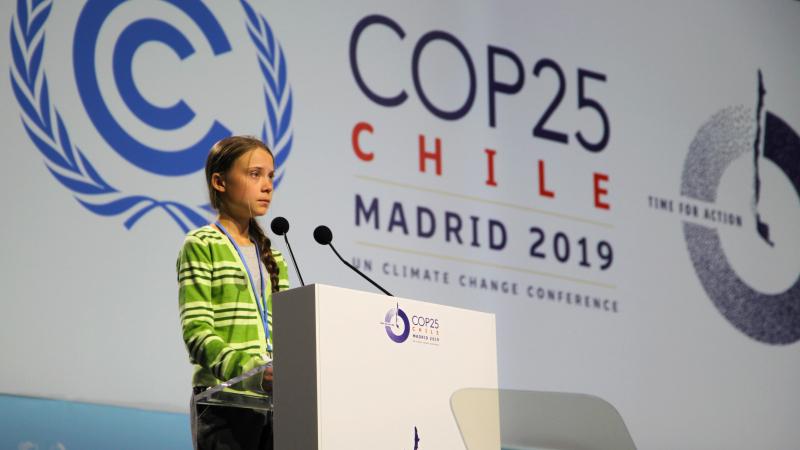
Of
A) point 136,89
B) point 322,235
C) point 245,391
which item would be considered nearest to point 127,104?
point 136,89

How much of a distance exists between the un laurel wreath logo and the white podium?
1.64m

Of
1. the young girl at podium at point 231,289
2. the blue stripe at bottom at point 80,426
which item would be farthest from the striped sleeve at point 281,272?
the blue stripe at bottom at point 80,426

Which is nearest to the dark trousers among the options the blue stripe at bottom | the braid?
the braid

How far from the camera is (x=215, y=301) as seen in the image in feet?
8.50

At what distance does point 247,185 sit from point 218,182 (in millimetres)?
75

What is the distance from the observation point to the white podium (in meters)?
2.12

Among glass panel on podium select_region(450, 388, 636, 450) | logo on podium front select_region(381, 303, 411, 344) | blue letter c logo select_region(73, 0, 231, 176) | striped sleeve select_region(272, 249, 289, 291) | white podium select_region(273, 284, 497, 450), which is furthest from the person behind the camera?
blue letter c logo select_region(73, 0, 231, 176)

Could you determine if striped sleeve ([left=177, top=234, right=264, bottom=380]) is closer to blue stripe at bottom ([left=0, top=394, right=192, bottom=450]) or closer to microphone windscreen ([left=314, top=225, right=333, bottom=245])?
microphone windscreen ([left=314, top=225, right=333, bottom=245])

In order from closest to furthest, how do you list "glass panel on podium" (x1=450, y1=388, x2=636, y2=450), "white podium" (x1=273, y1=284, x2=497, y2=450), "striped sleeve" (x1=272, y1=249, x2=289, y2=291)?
"white podium" (x1=273, y1=284, x2=497, y2=450), "glass panel on podium" (x1=450, y1=388, x2=636, y2=450), "striped sleeve" (x1=272, y1=249, x2=289, y2=291)

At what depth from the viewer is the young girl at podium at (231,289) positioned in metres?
2.48

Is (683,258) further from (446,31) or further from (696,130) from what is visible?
(446,31)

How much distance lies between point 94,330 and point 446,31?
6.22 feet

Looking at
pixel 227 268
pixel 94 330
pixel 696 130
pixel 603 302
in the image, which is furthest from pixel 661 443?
pixel 227 268

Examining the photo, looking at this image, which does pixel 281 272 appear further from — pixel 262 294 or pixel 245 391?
pixel 245 391
